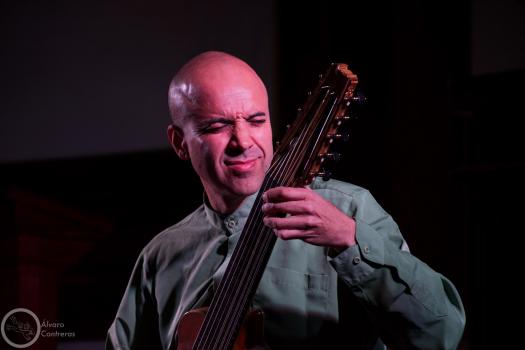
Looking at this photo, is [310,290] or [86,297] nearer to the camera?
[310,290]

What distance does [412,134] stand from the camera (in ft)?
7.00

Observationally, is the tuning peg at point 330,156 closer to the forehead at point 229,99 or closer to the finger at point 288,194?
the finger at point 288,194

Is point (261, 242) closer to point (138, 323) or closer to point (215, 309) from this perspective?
point (215, 309)

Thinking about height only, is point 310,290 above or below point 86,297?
above

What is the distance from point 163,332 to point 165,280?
11 cm

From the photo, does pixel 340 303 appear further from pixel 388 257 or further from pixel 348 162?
pixel 348 162

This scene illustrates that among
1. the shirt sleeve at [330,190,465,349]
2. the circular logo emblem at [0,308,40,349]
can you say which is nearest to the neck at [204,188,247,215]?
the shirt sleeve at [330,190,465,349]

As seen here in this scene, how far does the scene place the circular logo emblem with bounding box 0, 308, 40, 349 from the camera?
2.07 metres

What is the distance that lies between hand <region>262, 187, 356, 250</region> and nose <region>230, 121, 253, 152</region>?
1.01ft

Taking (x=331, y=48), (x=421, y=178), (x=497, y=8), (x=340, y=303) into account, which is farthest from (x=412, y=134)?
(x=340, y=303)

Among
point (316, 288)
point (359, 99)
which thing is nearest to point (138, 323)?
point (316, 288)

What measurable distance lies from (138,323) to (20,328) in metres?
0.58

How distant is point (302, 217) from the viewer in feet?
3.68

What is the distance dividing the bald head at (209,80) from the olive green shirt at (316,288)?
0.23 meters
